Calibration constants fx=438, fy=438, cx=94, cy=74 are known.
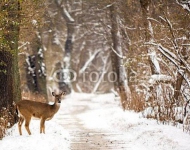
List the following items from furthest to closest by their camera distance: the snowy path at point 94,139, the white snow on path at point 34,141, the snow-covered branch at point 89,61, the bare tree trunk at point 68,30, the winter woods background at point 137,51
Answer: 1. the snow-covered branch at point 89,61
2. the bare tree trunk at point 68,30
3. the winter woods background at point 137,51
4. the snowy path at point 94,139
5. the white snow on path at point 34,141

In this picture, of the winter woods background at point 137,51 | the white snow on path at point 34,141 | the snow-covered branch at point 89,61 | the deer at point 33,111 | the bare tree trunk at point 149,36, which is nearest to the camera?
the white snow on path at point 34,141

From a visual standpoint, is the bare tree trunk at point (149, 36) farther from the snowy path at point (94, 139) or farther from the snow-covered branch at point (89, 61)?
the snow-covered branch at point (89, 61)

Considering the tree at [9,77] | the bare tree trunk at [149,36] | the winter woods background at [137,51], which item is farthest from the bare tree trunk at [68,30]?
the tree at [9,77]

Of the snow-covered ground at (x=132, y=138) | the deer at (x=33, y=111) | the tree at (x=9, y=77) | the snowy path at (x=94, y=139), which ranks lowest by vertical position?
the snowy path at (x=94, y=139)

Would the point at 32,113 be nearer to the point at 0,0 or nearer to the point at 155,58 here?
the point at 0,0

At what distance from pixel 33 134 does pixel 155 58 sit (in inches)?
271

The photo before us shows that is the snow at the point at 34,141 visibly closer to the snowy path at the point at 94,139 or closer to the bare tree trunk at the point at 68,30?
the snowy path at the point at 94,139

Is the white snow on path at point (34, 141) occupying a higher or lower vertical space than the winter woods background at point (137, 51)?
lower

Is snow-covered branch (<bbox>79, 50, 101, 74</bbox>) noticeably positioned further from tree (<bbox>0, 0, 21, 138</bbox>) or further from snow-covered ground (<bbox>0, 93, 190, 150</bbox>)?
snow-covered ground (<bbox>0, 93, 190, 150</bbox>)

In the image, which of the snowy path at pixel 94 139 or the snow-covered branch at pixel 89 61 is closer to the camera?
the snowy path at pixel 94 139

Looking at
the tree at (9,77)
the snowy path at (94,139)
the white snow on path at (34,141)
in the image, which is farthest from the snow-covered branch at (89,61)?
the white snow on path at (34,141)

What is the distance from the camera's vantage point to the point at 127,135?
583 inches

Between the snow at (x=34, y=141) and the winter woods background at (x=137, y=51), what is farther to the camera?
the winter woods background at (x=137, y=51)

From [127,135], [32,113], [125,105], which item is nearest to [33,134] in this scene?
[32,113]
